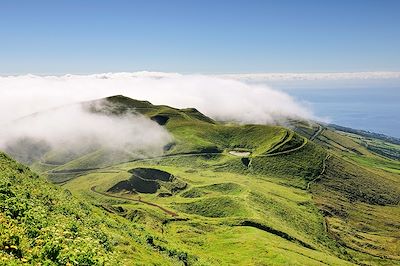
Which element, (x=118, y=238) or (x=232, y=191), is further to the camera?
(x=232, y=191)

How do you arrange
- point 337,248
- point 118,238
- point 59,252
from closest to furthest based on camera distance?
1. point 59,252
2. point 118,238
3. point 337,248

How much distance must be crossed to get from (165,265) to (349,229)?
169 metres

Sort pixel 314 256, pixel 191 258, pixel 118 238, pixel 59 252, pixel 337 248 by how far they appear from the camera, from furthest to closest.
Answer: pixel 337 248
pixel 314 256
pixel 191 258
pixel 118 238
pixel 59 252

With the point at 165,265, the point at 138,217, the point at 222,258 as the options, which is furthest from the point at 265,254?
the point at 165,265

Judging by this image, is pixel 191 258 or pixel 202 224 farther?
pixel 202 224

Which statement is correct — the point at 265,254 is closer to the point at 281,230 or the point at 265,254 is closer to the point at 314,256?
the point at 314,256

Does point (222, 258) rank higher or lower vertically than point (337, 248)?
higher

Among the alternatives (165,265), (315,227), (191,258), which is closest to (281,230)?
(315,227)

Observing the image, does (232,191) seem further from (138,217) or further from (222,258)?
(222,258)

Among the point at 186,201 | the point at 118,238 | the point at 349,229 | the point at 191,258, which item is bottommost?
the point at 349,229

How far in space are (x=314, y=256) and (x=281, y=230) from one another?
2353cm

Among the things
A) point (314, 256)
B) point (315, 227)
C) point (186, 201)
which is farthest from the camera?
point (186, 201)

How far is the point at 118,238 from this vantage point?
142ft

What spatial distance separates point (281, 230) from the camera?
14750cm
